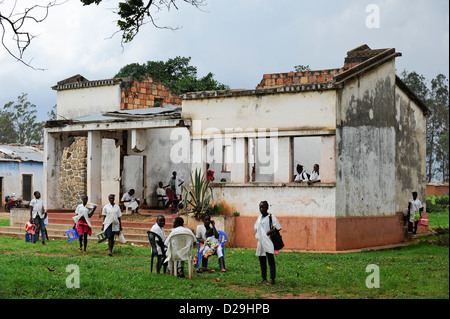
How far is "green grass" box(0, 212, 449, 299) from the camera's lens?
33.9ft

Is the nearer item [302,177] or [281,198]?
[281,198]

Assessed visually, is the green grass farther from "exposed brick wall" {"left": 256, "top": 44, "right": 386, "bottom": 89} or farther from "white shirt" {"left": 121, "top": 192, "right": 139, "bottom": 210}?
"exposed brick wall" {"left": 256, "top": 44, "right": 386, "bottom": 89}

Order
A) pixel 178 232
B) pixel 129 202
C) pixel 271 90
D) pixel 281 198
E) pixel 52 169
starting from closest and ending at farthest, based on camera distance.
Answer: pixel 178 232 < pixel 281 198 < pixel 271 90 < pixel 129 202 < pixel 52 169

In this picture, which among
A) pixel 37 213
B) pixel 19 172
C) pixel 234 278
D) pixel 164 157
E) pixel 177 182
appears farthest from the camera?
pixel 19 172

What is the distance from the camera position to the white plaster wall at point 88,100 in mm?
27047

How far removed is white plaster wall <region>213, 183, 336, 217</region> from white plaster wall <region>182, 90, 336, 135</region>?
1.76m

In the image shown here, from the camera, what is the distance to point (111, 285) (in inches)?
423

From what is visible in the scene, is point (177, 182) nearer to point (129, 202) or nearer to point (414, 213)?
point (129, 202)

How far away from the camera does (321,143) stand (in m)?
17.4

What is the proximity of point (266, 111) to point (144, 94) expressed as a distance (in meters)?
11.0

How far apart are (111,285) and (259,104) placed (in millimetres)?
9164

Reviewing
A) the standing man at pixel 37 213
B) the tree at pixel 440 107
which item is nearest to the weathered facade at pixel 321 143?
the standing man at pixel 37 213

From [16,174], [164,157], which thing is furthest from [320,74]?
[16,174]

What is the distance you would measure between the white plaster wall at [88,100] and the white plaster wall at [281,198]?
390 inches
